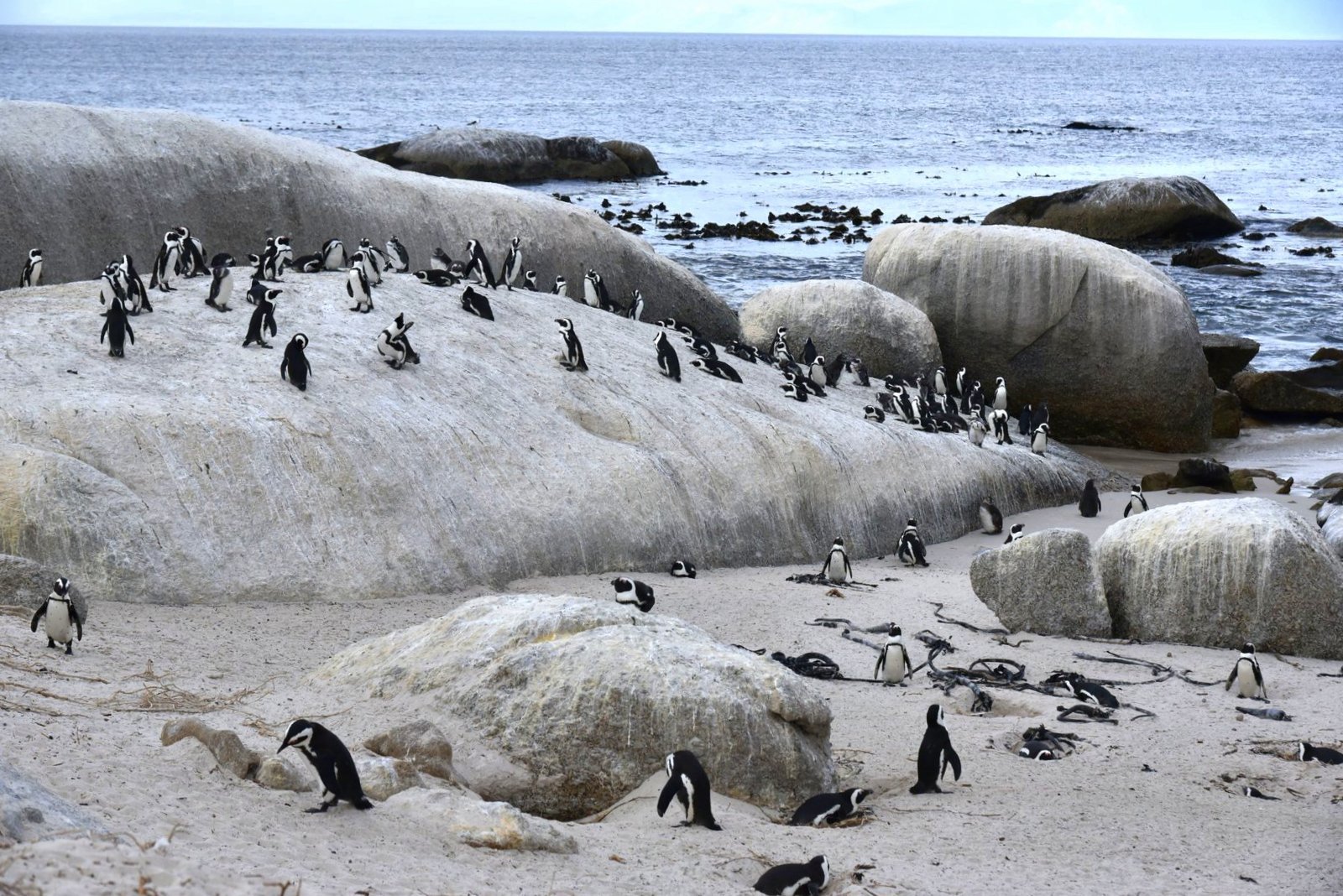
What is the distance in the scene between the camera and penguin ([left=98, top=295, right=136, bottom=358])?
39.5ft

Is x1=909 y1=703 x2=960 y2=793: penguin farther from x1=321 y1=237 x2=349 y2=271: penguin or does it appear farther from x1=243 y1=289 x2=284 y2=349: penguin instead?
x1=321 y1=237 x2=349 y2=271: penguin

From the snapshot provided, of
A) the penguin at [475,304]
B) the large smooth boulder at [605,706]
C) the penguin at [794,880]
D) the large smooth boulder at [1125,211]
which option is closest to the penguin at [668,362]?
the penguin at [475,304]

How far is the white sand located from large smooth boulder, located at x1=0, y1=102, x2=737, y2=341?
7.95 m

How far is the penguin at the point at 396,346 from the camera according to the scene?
43.2 ft

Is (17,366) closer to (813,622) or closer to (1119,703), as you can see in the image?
(813,622)

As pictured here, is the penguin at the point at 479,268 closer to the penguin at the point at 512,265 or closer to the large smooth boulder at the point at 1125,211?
the penguin at the point at 512,265

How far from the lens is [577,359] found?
1451cm

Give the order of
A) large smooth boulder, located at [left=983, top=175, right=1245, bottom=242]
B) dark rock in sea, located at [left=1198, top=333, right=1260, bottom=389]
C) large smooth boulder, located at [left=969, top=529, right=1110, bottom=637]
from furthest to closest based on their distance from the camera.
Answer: large smooth boulder, located at [left=983, top=175, right=1245, bottom=242] → dark rock in sea, located at [left=1198, top=333, right=1260, bottom=389] → large smooth boulder, located at [left=969, top=529, right=1110, bottom=637]

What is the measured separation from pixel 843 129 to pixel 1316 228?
165 ft

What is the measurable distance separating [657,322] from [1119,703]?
1181cm

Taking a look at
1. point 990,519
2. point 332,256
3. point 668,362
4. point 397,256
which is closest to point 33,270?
point 332,256

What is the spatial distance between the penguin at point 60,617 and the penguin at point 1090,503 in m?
12.0

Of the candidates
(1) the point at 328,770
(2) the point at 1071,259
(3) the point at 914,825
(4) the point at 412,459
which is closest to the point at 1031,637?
(3) the point at 914,825

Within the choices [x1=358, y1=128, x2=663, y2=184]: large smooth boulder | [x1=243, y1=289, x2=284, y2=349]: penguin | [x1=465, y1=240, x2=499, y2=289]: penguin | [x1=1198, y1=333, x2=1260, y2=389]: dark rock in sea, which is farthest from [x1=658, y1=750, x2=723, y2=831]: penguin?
[x1=358, y1=128, x2=663, y2=184]: large smooth boulder
